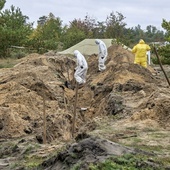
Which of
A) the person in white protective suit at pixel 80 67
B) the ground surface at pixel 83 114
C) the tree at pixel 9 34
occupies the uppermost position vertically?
the tree at pixel 9 34

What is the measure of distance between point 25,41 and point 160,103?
23.8 m

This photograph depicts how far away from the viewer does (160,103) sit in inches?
547

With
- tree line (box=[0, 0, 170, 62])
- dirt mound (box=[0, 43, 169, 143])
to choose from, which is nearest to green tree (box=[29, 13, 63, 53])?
tree line (box=[0, 0, 170, 62])

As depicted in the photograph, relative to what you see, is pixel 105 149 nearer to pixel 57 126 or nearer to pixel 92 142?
pixel 92 142

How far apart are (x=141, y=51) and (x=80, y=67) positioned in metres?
3.71

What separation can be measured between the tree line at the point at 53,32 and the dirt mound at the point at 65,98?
7745 millimetres

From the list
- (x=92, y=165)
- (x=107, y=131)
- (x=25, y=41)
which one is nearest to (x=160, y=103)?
(x=107, y=131)

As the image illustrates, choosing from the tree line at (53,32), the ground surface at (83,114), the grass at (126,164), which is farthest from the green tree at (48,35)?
the grass at (126,164)

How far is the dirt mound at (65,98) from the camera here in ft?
45.6

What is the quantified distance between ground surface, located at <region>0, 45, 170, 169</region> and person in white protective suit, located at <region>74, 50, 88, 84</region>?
0.73 metres

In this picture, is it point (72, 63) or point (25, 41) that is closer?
point (72, 63)

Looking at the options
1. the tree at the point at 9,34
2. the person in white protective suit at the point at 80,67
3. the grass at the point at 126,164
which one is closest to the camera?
the grass at the point at 126,164

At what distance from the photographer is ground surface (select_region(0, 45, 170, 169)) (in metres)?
10.6

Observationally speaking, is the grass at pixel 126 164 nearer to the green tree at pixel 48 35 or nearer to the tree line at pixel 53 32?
the tree line at pixel 53 32
